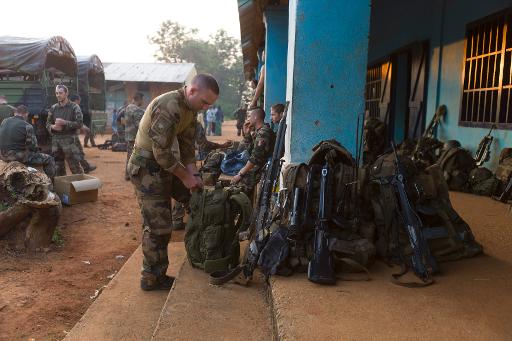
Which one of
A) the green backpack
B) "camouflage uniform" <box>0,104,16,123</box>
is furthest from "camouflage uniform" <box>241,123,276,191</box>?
"camouflage uniform" <box>0,104,16,123</box>

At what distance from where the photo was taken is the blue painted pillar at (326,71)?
356 centimetres

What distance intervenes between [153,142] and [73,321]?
5.78 ft

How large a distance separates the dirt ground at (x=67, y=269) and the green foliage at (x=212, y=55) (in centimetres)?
3593

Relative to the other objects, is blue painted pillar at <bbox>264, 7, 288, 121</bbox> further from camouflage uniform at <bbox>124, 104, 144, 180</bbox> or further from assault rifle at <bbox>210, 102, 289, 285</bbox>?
assault rifle at <bbox>210, 102, 289, 285</bbox>

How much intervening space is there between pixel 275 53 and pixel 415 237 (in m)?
5.57

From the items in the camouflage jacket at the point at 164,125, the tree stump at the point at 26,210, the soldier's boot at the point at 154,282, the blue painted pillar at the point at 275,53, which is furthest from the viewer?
the blue painted pillar at the point at 275,53

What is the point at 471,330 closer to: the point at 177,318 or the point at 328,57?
the point at 177,318

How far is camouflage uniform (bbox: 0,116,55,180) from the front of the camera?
6.55m

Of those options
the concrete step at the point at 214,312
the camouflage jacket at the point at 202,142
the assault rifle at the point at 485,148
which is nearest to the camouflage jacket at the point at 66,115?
the camouflage jacket at the point at 202,142

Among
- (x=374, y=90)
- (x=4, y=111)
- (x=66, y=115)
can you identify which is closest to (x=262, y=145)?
(x=66, y=115)

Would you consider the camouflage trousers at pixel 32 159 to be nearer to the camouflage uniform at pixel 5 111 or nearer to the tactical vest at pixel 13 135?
the tactical vest at pixel 13 135

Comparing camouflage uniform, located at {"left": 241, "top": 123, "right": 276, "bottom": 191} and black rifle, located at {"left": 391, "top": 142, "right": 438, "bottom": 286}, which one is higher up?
camouflage uniform, located at {"left": 241, "top": 123, "right": 276, "bottom": 191}

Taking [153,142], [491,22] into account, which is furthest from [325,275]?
[491,22]

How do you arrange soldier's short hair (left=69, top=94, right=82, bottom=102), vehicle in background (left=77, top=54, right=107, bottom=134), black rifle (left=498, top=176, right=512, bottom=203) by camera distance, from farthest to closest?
vehicle in background (left=77, top=54, right=107, bottom=134) → soldier's short hair (left=69, top=94, right=82, bottom=102) → black rifle (left=498, top=176, right=512, bottom=203)
